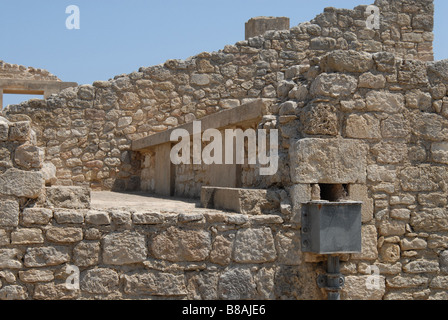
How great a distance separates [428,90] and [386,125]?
0.57m

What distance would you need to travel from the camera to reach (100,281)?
3.86 metres

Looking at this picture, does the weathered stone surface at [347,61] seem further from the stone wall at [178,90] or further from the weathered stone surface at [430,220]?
the stone wall at [178,90]

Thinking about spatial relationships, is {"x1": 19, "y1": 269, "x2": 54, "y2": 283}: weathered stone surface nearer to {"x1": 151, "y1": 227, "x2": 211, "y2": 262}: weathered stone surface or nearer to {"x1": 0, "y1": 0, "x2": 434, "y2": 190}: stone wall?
{"x1": 151, "y1": 227, "x2": 211, "y2": 262}: weathered stone surface

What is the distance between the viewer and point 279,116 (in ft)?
14.5

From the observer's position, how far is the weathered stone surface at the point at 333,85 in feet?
13.9

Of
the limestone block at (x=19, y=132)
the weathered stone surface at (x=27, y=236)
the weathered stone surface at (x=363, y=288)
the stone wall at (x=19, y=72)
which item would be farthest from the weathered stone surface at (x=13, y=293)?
the stone wall at (x=19, y=72)

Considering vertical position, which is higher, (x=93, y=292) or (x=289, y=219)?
(x=289, y=219)

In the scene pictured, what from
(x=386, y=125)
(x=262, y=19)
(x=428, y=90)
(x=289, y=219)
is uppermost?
(x=262, y=19)

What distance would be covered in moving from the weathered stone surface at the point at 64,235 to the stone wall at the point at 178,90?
4.71m

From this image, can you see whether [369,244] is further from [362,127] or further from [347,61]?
[347,61]

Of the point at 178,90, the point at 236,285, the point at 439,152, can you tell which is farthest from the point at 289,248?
the point at 178,90
